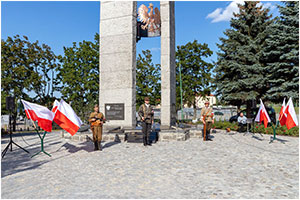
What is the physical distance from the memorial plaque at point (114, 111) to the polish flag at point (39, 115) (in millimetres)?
4611

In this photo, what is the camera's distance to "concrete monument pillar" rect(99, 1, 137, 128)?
484 inches

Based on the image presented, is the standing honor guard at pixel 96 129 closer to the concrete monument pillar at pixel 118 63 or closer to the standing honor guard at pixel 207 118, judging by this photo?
the concrete monument pillar at pixel 118 63

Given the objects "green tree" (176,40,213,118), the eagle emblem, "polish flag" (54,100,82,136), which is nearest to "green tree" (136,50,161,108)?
"green tree" (176,40,213,118)

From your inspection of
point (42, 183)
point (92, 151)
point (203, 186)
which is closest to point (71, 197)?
point (42, 183)

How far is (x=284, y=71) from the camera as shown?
1894 cm

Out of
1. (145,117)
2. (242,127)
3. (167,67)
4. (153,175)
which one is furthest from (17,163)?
(242,127)

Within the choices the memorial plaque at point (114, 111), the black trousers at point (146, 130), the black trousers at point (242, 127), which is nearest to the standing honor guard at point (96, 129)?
the black trousers at point (146, 130)

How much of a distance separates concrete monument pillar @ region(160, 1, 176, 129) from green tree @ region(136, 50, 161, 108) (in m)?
13.5

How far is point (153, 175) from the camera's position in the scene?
5.41m

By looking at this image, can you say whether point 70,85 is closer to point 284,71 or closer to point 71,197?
point 284,71

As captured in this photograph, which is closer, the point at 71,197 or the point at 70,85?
the point at 71,197

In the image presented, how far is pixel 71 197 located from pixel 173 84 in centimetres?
1233

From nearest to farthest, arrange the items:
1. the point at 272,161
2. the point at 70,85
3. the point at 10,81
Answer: the point at 272,161 < the point at 10,81 < the point at 70,85

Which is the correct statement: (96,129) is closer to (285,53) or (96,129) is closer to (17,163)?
(17,163)
